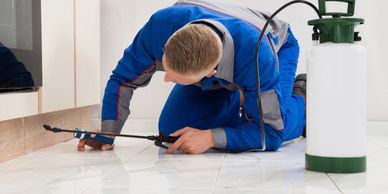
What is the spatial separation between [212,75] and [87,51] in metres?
0.88

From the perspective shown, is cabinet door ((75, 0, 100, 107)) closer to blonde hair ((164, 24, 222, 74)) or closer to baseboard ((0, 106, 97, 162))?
baseboard ((0, 106, 97, 162))

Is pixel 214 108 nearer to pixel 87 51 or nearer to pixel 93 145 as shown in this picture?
pixel 93 145

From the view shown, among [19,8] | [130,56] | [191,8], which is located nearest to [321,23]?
[191,8]

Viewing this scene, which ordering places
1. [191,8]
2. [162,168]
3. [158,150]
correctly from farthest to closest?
[158,150]
[191,8]
[162,168]

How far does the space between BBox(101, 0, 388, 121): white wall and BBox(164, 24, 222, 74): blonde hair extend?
1181 millimetres

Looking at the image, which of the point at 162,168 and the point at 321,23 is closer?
the point at 321,23

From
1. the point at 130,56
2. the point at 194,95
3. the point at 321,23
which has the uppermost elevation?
the point at 321,23

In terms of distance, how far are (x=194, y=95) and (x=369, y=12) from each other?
107 centimetres

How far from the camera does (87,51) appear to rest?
229cm

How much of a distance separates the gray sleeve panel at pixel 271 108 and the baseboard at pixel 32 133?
2.63 ft

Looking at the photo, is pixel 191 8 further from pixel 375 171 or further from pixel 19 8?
pixel 375 171

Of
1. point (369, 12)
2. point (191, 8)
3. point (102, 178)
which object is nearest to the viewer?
point (102, 178)

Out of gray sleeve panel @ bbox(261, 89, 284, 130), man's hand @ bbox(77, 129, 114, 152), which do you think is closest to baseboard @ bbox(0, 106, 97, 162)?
man's hand @ bbox(77, 129, 114, 152)

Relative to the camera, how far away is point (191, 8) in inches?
67.4
